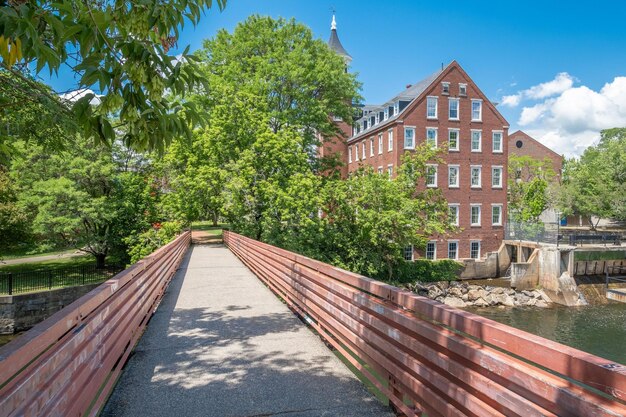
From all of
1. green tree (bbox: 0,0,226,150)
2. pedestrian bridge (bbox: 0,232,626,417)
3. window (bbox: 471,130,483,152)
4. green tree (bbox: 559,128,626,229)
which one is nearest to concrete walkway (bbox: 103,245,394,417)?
pedestrian bridge (bbox: 0,232,626,417)

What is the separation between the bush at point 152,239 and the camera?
28.7 metres

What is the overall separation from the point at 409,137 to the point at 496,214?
10.9 m

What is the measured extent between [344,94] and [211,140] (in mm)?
10704

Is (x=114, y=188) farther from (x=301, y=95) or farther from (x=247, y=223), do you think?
(x=301, y=95)

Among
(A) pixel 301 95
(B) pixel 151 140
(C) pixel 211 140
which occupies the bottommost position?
(B) pixel 151 140

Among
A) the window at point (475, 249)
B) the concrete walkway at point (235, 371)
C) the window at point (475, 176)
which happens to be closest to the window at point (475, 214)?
the window at point (475, 249)

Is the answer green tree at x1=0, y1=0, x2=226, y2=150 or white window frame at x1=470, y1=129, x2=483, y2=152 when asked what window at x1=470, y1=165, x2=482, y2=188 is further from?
green tree at x1=0, y1=0, x2=226, y2=150

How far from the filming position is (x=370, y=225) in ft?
93.9

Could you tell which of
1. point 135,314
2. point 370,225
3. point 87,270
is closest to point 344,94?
point 370,225

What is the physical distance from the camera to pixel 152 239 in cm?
2934

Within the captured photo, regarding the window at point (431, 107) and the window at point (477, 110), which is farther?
the window at point (477, 110)

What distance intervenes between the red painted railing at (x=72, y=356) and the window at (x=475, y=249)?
39.4 metres

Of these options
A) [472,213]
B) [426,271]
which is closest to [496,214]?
[472,213]

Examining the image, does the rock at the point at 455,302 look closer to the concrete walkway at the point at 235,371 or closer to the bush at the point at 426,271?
the bush at the point at 426,271
